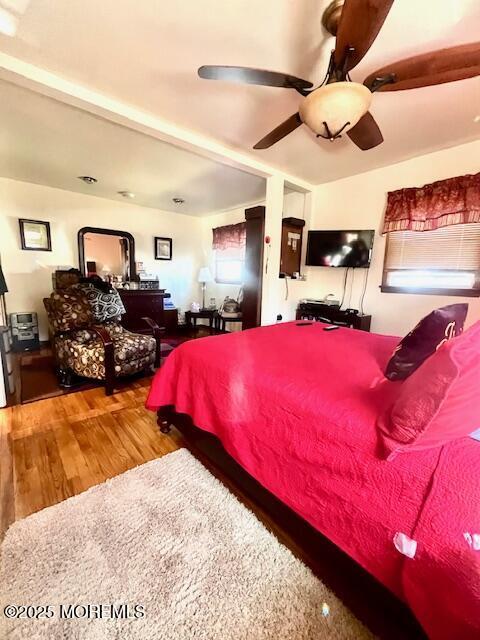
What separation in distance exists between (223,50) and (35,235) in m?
3.74

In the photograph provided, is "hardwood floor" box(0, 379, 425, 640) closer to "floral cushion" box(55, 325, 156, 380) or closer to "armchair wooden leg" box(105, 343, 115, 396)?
"armchair wooden leg" box(105, 343, 115, 396)

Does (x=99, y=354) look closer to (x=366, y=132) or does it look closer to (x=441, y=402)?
(x=441, y=402)

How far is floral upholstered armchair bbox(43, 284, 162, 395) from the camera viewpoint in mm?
2521

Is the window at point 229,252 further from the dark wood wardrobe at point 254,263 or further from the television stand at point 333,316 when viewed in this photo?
the television stand at point 333,316

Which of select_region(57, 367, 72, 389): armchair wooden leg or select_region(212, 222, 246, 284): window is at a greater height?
select_region(212, 222, 246, 284): window

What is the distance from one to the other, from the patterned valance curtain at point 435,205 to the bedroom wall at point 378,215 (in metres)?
0.15

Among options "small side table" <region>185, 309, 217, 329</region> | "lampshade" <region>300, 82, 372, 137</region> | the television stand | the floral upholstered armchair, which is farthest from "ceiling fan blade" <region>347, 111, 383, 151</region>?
"small side table" <region>185, 309, 217, 329</region>

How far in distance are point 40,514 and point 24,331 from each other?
3382 millimetres

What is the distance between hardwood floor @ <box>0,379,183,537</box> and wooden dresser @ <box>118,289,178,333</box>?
6.60ft

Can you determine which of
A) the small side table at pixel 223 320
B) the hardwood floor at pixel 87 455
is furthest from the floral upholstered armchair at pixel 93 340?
the small side table at pixel 223 320

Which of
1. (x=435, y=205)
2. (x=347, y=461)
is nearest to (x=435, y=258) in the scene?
(x=435, y=205)

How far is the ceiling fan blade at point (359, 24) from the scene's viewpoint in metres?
1.02

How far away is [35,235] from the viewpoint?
3.85 meters

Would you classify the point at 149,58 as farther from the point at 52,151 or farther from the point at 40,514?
the point at 40,514
